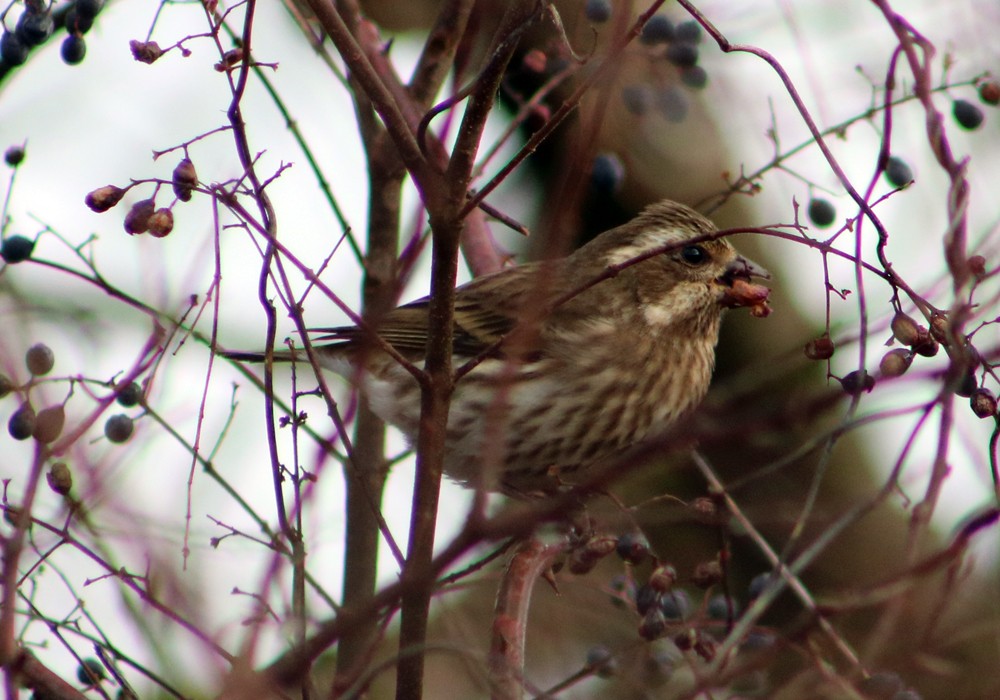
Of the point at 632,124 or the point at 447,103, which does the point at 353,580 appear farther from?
the point at 632,124

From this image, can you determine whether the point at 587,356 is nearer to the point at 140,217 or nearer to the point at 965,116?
the point at 965,116

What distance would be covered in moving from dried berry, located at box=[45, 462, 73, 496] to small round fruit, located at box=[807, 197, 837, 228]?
3231mm

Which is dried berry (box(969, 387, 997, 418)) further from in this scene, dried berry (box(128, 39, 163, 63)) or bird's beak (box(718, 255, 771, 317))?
dried berry (box(128, 39, 163, 63))

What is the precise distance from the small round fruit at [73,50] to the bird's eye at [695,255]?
3342 millimetres

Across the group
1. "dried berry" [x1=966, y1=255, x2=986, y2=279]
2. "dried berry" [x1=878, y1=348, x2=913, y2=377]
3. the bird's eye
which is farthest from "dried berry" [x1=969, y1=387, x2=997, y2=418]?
the bird's eye

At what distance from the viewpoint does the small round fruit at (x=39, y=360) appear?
4129 mm

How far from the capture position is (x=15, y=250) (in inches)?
168

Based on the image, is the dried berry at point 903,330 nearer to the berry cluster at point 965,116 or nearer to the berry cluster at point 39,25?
the berry cluster at point 965,116

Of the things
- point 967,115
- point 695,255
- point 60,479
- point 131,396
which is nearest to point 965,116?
point 967,115

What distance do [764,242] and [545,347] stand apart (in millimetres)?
3453

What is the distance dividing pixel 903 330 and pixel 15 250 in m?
2.96

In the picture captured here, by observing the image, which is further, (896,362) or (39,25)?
(39,25)

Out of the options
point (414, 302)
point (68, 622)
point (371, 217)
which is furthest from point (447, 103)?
point (414, 302)

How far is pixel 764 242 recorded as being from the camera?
30.8 feet
